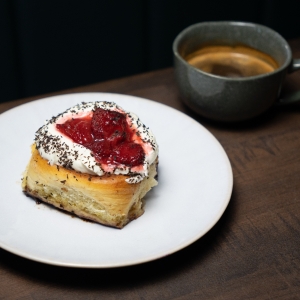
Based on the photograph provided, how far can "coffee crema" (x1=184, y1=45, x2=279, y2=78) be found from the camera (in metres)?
1.59

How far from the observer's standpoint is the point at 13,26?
6.33ft

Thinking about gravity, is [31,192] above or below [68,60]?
above

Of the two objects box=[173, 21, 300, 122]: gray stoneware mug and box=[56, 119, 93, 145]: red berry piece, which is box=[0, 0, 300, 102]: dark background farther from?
box=[56, 119, 93, 145]: red berry piece

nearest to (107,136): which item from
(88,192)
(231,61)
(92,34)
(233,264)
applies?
(88,192)

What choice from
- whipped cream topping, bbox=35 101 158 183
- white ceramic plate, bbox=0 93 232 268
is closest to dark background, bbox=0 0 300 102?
white ceramic plate, bbox=0 93 232 268

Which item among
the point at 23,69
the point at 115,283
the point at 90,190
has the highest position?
the point at 90,190

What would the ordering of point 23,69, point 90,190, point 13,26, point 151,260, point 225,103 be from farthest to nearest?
point 23,69, point 13,26, point 225,103, point 90,190, point 151,260

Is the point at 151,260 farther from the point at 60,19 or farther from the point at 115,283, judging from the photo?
the point at 60,19

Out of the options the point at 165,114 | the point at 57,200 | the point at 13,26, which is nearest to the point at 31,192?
the point at 57,200

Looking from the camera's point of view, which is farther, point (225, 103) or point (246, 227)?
point (225, 103)

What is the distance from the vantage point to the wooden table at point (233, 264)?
1029mm

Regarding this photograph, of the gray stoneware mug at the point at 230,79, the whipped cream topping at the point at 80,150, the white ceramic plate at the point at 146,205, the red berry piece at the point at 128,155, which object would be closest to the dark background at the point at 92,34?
the gray stoneware mug at the point at 230,79

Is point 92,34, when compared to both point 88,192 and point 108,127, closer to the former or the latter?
point 108,127

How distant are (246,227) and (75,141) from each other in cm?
45
